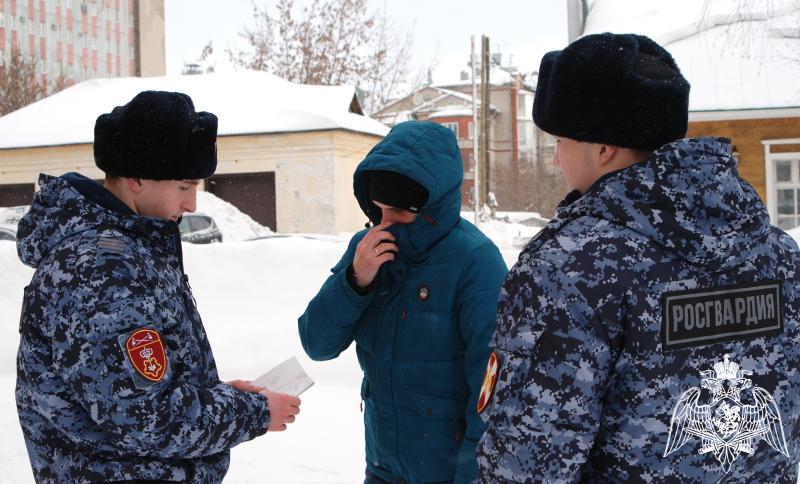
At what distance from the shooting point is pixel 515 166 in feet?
197

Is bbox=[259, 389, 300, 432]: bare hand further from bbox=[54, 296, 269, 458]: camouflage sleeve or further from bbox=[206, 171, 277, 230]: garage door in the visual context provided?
bbox=[206, 171, 277, 230]: garage door

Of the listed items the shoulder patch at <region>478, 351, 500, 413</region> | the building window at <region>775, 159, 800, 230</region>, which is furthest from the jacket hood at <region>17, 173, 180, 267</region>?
the building window at <region>775, 159, 800, 230</region>

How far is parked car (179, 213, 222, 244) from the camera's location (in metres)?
20.1

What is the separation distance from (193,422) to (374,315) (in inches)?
28.7

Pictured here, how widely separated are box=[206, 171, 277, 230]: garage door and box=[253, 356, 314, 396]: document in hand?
2446 centimetres

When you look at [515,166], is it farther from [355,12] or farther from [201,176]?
[201,176]

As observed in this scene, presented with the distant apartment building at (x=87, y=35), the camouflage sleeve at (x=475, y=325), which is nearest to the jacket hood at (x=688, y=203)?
the camouflage sleeve at (x=475, y=325)

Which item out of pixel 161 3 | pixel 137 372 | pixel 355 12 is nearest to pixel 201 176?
pixel 137 372

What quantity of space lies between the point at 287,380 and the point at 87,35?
8746 cm

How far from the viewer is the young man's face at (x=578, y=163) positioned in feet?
5.61

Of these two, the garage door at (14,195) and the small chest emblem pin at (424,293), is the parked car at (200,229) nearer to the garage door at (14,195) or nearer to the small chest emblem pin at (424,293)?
the garage door at (14,195)

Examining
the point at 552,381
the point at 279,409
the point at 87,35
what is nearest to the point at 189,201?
the point at 279,409

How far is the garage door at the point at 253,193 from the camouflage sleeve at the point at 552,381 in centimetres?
2549

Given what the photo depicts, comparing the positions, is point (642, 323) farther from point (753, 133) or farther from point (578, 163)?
point (753, 133)
